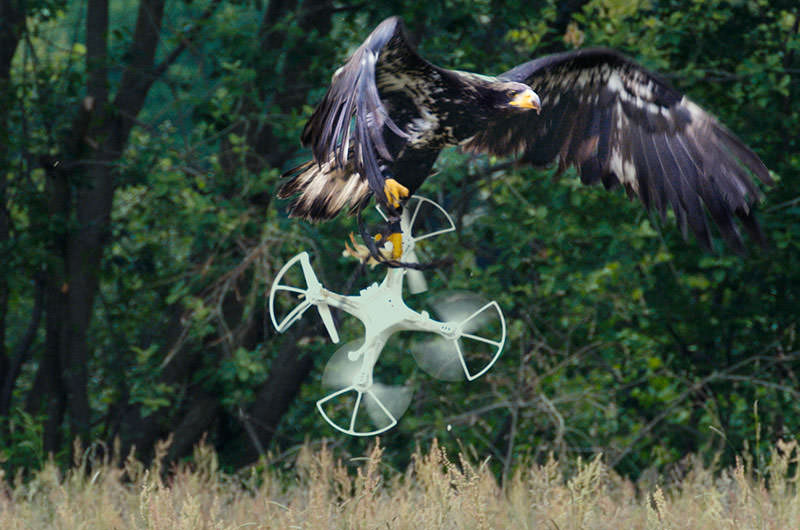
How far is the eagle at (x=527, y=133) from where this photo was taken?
3234 mm

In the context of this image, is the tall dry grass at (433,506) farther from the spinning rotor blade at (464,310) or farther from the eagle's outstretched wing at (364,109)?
the eagle's outstretched wing at (364,109)

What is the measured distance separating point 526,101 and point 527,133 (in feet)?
2.94

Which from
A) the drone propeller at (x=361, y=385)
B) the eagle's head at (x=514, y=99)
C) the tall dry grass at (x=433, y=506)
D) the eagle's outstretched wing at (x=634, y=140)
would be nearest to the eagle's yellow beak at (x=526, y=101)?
the eagle's head at (x=514, y=99)

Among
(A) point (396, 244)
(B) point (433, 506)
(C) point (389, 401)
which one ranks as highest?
(A) point (396, 244)

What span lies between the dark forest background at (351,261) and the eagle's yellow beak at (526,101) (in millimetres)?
2896

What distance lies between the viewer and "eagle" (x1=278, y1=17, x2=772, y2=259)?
10.6ft

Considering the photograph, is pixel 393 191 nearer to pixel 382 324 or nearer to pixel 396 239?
pixel 396 239

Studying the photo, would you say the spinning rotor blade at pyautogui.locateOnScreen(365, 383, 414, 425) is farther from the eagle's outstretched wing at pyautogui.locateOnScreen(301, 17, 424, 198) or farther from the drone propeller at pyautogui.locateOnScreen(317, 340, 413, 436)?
the eagle's outstretched wing at pyautogui.locateOnScreen(301, 17, 424, 198)

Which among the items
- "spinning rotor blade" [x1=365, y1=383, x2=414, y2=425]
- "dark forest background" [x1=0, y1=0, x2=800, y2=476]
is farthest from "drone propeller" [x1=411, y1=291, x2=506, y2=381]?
"dark forest background" [x1=0, y1=0, x2=800, y2=476]

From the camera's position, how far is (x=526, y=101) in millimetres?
3699

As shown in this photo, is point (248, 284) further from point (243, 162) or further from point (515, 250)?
point (515, 250)

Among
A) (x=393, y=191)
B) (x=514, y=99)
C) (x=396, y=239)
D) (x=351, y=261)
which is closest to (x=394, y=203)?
(x=393, y=191)

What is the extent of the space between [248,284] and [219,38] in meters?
1.62

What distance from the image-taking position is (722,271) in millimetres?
7199
